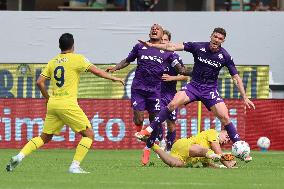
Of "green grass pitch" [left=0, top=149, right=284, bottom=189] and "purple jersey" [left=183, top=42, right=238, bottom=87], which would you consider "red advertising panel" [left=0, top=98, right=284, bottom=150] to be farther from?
"purple jersey" [left=183, top=42, right=238, bottom=87]

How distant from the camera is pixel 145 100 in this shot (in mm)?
21578

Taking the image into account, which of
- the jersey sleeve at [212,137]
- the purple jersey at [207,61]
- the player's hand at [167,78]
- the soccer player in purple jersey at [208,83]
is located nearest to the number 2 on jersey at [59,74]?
the soccer player in purple jersey at [208,83]

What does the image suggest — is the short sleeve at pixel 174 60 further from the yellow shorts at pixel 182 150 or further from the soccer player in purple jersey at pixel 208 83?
the yellow shorts at pixel 182 150

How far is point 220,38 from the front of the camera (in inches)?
749

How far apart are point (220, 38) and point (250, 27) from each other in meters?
12.6

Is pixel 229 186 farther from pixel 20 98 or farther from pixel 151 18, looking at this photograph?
pixel 151 18

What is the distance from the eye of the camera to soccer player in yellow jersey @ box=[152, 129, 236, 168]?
17.9 m

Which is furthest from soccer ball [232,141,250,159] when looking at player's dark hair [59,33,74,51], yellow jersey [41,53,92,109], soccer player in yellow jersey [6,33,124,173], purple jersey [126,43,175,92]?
purple jersey [126,43,175,92]

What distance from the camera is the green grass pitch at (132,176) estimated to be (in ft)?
47.9

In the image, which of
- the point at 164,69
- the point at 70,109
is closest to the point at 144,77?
the point at 164,69

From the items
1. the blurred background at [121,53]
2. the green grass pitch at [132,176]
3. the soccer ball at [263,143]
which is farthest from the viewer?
the blurred background at [121,53]

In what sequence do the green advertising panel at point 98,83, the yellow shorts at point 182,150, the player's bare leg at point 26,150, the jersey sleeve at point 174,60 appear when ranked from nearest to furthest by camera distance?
the player's bare leg at point 26,150 → the yellow shorts at point 182,150 → the jersey sleeve at point 174,60 → the green advertising panel at point 98,83

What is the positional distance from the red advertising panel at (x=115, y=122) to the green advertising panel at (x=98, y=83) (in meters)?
1.36

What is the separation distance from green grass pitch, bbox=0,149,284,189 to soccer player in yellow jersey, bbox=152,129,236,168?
0.83 ft
